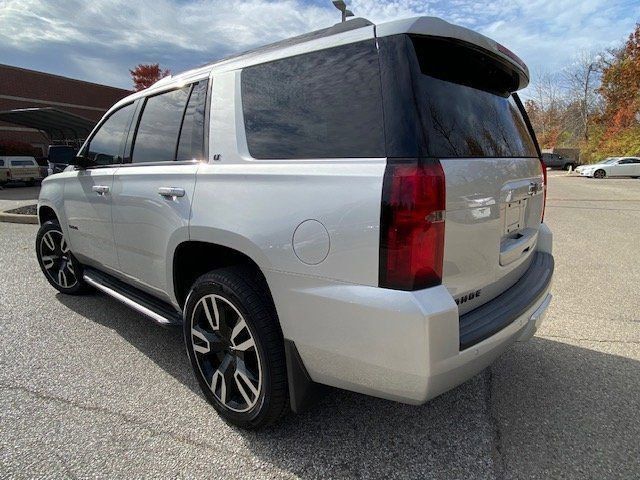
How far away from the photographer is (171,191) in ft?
8.00

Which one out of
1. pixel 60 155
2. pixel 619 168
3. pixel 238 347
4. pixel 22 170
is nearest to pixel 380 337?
pixel 238 347

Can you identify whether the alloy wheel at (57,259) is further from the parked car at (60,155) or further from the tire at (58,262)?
the parked car at (60,155)

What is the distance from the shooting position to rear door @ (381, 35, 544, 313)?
164cm

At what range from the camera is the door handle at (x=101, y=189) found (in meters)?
3.14

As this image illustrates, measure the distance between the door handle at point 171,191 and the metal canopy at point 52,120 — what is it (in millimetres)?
17068

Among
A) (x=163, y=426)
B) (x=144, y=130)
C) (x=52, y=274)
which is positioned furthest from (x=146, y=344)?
(x=52, y=274)

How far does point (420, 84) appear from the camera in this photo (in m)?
1.69

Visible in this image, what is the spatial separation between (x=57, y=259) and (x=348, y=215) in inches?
159

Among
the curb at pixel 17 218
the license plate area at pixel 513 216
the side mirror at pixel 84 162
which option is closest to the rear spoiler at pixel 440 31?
the license plate area at pixel 513 216

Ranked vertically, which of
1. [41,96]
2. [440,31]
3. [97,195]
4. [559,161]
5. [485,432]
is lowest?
[485,432]

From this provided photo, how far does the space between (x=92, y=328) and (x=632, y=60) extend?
43.1 metres

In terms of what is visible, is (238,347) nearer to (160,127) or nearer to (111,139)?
(160,127)

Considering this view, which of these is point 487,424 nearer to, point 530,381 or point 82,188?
point 530,381

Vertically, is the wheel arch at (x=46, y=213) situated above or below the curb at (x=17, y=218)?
above
